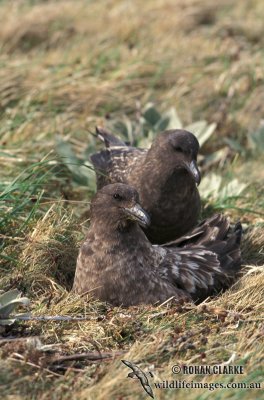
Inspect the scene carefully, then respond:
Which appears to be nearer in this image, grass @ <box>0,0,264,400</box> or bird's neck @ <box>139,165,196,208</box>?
grass @ <box>0,0,264,400</box>

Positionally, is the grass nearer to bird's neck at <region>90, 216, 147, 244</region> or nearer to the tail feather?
the tail feather

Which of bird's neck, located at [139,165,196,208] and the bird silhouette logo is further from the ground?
the bird silhouette logo

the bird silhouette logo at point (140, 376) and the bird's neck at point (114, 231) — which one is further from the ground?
the bird silhouette logo at point (140, 376)

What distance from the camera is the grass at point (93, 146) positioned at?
11.9ft

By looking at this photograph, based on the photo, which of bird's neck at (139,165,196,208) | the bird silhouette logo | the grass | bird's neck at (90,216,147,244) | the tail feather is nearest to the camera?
the bird silhouette logo

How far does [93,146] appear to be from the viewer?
6211mm

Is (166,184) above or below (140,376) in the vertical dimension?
below

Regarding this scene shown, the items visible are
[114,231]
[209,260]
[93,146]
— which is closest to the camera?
[114,231]

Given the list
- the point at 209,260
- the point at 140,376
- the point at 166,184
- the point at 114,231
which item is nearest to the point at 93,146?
the point at 166,184

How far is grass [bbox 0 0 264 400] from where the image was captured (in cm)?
363

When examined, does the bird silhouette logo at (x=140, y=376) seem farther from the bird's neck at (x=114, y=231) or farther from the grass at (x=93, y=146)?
the bird's neck at (x=114, y=231)

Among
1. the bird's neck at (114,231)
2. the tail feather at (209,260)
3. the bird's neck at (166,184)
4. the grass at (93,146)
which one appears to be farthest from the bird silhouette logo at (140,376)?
the bird's neck at (166,184)

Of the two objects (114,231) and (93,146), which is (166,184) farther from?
(93,146)

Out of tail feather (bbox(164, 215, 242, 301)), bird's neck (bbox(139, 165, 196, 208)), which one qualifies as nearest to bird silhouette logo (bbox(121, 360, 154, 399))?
tail feather (bbox(164, 215, 242, 301))
